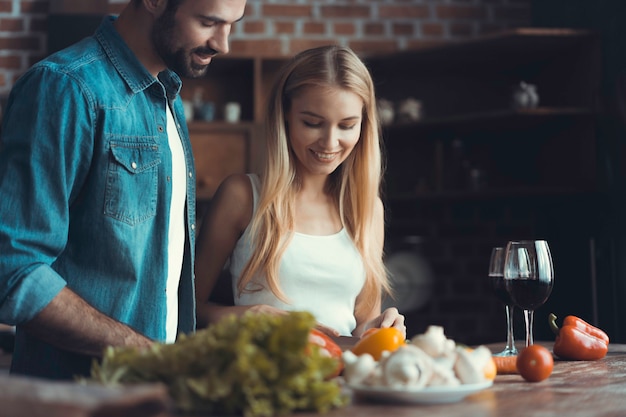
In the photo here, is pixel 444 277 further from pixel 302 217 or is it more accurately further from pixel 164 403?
pixel 164 403

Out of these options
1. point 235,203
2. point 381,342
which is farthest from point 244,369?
point 235,203

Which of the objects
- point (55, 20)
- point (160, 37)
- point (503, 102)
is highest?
point (55, 20)

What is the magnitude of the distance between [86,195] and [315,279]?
1.99 feet

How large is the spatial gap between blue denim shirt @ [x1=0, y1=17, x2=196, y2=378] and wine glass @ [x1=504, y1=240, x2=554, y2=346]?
0.69m

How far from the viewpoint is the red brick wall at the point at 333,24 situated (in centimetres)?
427

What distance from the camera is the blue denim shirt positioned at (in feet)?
4.73

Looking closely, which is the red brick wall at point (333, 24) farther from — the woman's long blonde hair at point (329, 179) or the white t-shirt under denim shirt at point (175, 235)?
the white t-shirt under denim shirt at point (175, 235)

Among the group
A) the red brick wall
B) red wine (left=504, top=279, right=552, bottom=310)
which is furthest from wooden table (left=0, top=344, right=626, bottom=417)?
the red brick wall

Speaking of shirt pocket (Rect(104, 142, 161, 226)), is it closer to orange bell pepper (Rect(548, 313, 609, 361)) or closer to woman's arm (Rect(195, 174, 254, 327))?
woman's arm (Rect(195, 174, 254, 327))

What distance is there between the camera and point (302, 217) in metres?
2.04

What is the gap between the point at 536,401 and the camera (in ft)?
3.72

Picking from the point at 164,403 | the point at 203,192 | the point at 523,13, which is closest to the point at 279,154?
the point at 164,403

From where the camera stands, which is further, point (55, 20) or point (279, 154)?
point (55, 20)

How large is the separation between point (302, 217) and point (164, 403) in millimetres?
1222
